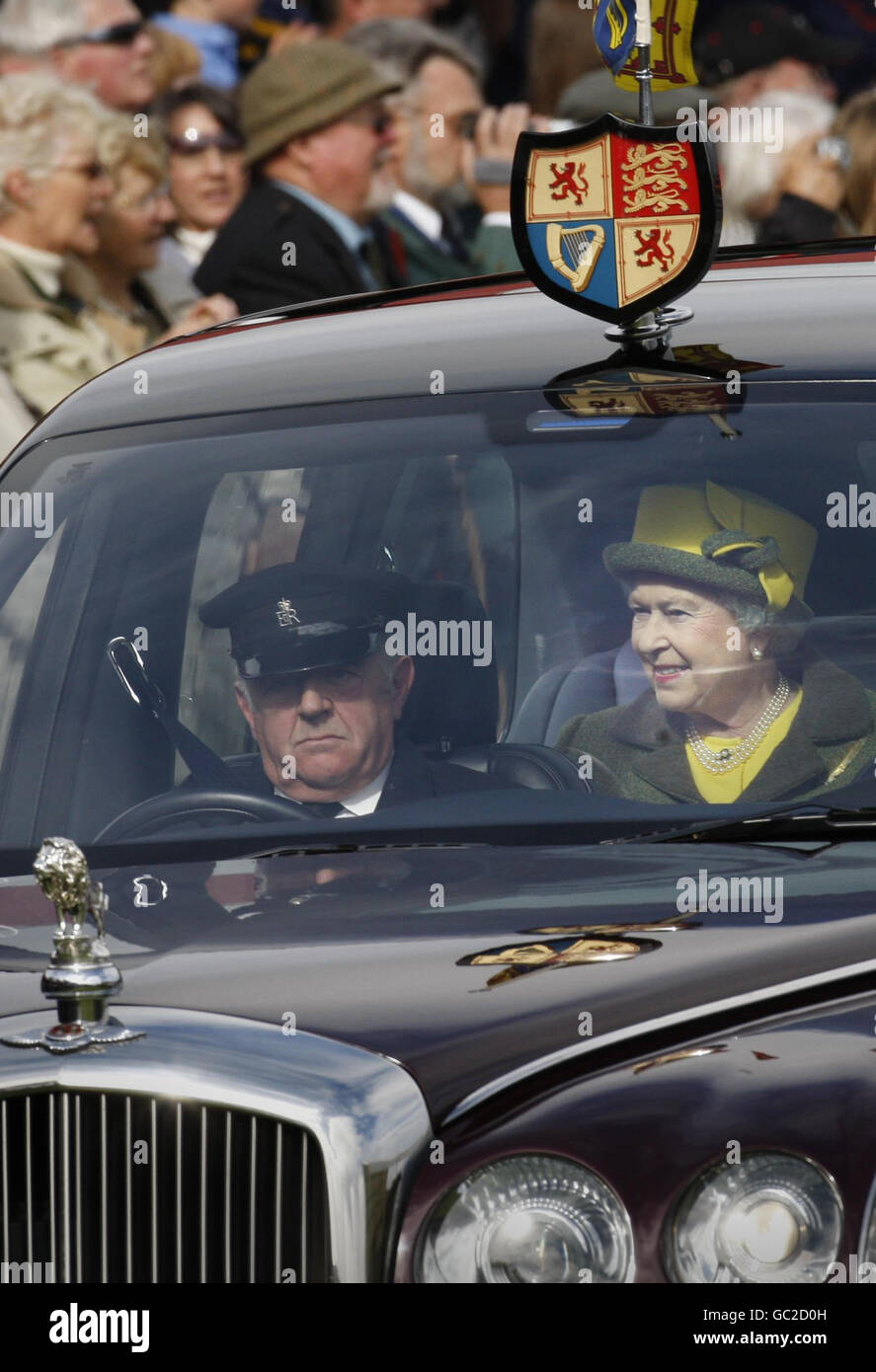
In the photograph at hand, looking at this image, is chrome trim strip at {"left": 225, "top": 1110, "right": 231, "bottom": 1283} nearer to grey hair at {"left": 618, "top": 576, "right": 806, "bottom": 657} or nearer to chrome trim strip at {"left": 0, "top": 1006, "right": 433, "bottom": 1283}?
chrome trim strip at {"left": 0, "top": 1006, "right": 433, "bottom": 1283}

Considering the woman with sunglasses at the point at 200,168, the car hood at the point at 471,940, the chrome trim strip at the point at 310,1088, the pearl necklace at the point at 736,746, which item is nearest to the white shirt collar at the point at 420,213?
the woman with sunglasses at the point at 200,168

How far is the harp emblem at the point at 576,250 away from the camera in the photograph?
11.6 ft

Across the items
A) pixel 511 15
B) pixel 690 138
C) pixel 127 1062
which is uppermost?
pixel 511 15

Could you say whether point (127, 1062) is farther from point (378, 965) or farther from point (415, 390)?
point (415, 390)

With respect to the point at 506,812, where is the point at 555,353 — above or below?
above

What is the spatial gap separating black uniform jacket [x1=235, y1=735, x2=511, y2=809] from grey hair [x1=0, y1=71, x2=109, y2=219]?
3684mm

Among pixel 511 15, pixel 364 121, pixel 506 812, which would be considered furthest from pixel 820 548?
pixel 511 15

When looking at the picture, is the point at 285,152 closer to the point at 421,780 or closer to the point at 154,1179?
the point at 421,780

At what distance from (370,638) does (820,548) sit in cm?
65

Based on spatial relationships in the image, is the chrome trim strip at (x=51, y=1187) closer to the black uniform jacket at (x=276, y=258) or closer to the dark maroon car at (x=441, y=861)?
the dark maroon car at (x=441, y=861)

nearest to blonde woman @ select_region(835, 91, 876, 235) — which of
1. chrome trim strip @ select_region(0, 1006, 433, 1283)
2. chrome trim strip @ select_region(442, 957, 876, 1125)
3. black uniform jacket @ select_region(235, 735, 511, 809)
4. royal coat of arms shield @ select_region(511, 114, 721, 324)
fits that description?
royal coat of arms shield @ select_region(511, 114, 721, 324)

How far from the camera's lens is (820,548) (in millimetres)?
3252

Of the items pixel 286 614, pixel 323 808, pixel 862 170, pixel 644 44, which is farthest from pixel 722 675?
pixel 862 170

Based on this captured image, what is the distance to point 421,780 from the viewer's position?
3176 millimetres
